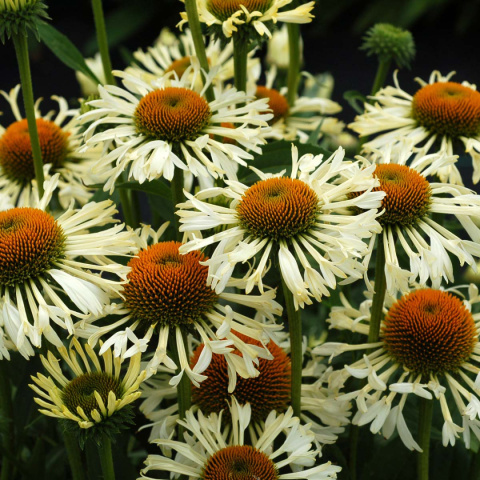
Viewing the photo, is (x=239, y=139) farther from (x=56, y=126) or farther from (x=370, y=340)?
(x=56, y=126)

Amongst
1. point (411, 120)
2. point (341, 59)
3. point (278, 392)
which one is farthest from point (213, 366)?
point (341, 59)

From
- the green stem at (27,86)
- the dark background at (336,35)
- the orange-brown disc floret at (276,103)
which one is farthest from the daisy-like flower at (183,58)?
the dark background at (336,35)

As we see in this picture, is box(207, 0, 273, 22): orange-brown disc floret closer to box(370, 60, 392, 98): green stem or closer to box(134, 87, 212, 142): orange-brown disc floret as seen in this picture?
box(134, 87, 212, 142): orange-brown disc floret

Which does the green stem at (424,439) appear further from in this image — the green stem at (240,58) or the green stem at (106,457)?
the green stem at (240,58)

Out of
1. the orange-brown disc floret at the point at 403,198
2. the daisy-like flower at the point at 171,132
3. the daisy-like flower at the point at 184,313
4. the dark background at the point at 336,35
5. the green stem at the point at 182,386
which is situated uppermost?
the dark background at the point at 336,35

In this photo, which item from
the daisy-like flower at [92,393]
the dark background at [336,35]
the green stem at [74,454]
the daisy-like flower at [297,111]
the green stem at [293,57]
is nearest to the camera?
the daisy-like flower at [92,393]

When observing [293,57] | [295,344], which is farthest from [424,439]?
[293,57]

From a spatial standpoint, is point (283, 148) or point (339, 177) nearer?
point (339, 177)
